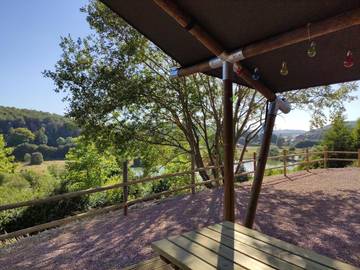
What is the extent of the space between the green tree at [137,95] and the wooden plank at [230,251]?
21.3ft

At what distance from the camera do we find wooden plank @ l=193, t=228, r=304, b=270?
5.81 feet

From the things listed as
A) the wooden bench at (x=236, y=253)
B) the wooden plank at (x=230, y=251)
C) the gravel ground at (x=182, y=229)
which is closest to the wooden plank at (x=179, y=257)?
the wooden bench at (x=236, y=253)

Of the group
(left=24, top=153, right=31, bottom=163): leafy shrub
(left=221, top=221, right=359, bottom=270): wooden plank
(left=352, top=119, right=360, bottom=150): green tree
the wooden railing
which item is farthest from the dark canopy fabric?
(left=24, top=153, right=31, bottom=163): leafy shrub

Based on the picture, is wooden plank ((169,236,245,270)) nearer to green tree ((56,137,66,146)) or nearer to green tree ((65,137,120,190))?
green tree ((65,137,120,190))

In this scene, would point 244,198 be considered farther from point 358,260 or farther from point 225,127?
point 225,127

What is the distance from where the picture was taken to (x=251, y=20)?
96.0 inches

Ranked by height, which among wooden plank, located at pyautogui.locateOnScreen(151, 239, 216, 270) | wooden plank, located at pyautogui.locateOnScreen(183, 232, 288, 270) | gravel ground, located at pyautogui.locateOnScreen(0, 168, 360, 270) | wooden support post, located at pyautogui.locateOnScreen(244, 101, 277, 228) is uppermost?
wooden support post, located at pyautogui.locateOnScreen(244, 101, 277, 228)

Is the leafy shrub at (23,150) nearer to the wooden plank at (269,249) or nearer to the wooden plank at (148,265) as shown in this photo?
the wooden plank at (148,265)

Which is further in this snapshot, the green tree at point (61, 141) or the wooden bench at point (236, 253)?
the green tree at point (61, 141)

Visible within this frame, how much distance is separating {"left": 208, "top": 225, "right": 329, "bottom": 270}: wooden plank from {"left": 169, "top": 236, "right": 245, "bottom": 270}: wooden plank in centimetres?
31

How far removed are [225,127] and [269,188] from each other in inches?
241

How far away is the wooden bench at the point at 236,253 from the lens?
179 centimetres

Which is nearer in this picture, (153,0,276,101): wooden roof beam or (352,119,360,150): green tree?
(153,0,276,101): wooden roof beam

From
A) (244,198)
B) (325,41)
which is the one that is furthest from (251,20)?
(244,198)
